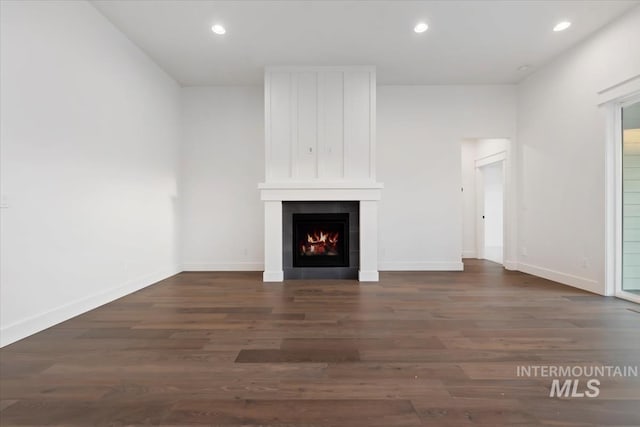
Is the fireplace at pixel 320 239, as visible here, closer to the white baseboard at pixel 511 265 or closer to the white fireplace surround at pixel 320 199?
the white fireplace surround at pixel 320 199

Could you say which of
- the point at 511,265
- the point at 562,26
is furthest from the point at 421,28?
the point at 511,265

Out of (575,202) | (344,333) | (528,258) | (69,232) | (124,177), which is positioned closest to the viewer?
(344,333)

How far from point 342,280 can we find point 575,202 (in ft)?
11.1

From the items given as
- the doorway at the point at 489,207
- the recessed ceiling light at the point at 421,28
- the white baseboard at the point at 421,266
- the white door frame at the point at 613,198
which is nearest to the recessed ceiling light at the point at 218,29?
the recessed ceiling light at the point at 421,28

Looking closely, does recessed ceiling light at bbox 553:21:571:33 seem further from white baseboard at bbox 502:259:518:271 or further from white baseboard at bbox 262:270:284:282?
white baseboard at bbox 262:270:284:282

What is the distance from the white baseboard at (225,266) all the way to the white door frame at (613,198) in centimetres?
489

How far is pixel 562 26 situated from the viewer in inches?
144

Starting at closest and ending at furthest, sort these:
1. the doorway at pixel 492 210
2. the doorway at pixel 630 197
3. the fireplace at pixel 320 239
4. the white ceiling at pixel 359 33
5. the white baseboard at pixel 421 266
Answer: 1. the white ceiling at pixel 359 33
2. the doorway at pixel 630 197
3. the fireplace at pixel 320 239
4. the white baseboard at pixel 421 266
5. the doorway at pixel 492 210

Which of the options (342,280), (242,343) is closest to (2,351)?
(242,343)

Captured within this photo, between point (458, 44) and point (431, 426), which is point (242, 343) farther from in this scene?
point (458, 44)

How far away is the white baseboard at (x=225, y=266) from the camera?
5.38 m

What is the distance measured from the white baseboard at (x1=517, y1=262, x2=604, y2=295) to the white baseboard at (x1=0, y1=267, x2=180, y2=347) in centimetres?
583

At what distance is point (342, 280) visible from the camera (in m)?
4.59

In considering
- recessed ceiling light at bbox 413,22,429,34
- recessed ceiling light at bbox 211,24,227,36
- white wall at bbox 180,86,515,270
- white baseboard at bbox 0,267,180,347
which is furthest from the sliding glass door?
white baseboard at bbox 0,267,180,347
